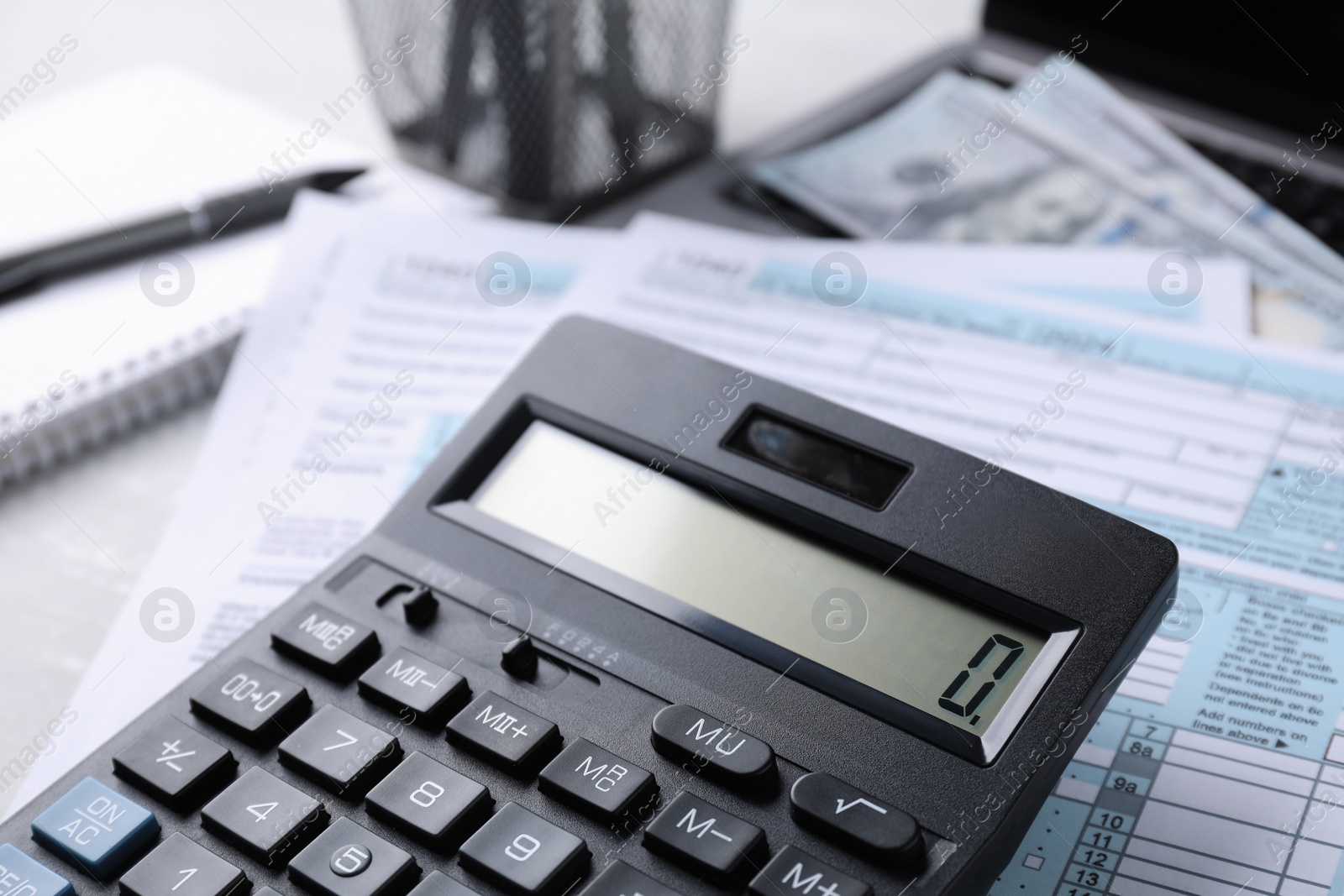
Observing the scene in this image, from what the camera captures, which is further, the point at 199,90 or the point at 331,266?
the point at 199,90

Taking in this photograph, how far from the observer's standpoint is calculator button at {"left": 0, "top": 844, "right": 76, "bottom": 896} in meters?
0.29

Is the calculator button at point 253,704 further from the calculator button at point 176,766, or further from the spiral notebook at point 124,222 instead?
the spiral notebook at point 124,222

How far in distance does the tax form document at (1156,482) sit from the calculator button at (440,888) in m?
0.12

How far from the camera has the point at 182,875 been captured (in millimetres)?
293

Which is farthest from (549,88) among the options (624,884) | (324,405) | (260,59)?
(624,884)

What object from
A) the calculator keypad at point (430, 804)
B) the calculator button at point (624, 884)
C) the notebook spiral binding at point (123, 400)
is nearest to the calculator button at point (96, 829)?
the calculator keypad at point (430, 804)

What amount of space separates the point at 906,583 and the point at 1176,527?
140mm

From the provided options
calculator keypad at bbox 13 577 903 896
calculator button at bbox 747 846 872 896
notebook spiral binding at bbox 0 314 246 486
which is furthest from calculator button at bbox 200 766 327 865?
notebook spiral binding at bbox 0 314 246 486

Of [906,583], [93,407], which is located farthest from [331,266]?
[906,583]

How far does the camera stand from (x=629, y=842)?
298 millimetres

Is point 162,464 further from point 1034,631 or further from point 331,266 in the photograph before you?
point 1034,631

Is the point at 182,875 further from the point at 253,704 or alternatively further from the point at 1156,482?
the point at 1156,482

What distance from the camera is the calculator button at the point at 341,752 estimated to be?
31 cm

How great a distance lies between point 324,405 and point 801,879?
31 centimetres
